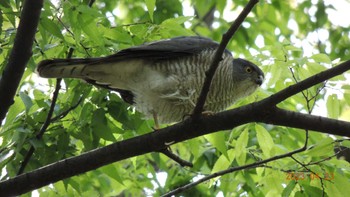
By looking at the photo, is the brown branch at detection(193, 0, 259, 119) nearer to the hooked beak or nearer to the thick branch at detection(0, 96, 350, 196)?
the thick branch at detection(0, 96, 350, 196)

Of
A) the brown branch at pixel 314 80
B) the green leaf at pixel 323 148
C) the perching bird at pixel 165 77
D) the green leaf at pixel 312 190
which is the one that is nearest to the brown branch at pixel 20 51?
the perching bird at pixel 165 77

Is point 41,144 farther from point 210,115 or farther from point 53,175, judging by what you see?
point 210,115

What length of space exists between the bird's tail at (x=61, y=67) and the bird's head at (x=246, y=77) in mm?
1140

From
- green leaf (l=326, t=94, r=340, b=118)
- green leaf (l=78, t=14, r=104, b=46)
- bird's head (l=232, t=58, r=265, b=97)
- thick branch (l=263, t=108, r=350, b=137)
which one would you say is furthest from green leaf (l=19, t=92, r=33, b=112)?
green leaf (l=326, t=94, r=340, b=118)

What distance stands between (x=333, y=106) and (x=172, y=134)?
3.46 ft

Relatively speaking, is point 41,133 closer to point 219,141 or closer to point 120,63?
point 120,63

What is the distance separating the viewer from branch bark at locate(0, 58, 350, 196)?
301cm

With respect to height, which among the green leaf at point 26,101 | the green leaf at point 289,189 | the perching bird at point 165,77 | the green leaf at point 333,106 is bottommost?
the green leaf at point 289,189

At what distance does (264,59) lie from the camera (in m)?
4.02

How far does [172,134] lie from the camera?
10.7 ft

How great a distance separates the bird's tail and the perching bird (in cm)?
4

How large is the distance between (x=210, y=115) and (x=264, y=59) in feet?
3.27

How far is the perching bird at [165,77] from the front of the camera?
3863 millimetres

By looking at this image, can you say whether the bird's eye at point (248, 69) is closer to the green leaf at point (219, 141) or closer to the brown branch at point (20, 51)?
the green leaf at point (219, 141)
